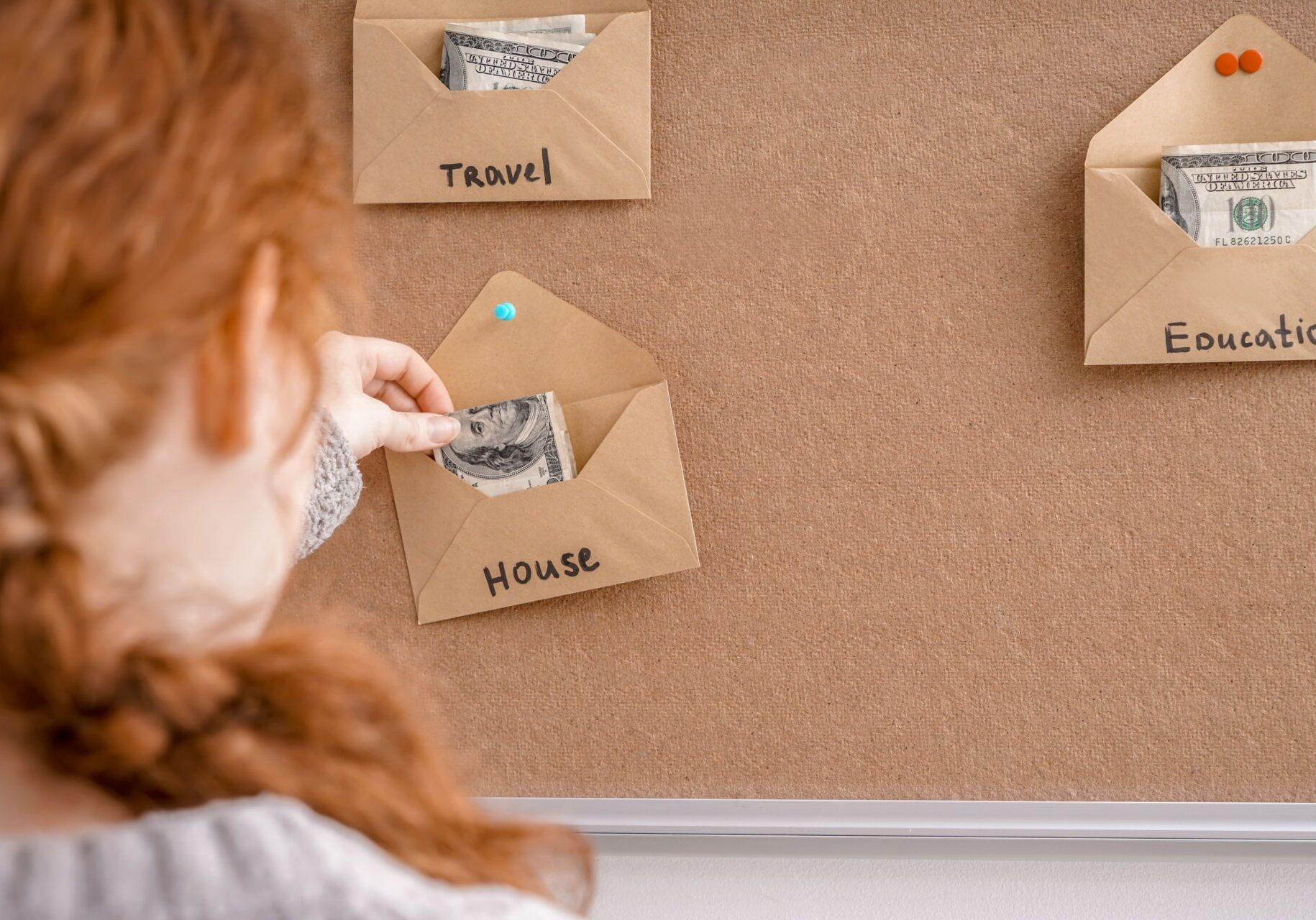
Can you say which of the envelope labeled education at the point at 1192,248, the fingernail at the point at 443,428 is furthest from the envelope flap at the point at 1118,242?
the fingernail at the point at 443,428

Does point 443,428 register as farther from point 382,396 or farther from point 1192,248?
point 1192,248

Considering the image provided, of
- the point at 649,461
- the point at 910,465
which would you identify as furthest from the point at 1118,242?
the point at 649,461

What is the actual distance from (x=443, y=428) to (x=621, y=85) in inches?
9.1

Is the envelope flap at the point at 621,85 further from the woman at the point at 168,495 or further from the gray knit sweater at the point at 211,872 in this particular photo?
the gray knit sweater at the point at 211,872

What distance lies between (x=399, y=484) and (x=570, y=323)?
0.47 ft

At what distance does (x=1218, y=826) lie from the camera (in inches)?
22.5

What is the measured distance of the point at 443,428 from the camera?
1.96 ft

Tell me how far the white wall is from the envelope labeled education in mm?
299

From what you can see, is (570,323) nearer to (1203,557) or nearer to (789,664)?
(789,664)

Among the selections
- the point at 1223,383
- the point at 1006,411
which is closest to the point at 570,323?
the point at 1006,411

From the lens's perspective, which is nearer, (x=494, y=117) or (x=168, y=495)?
(x=168, y=495)

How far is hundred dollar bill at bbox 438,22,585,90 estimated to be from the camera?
0.60 m

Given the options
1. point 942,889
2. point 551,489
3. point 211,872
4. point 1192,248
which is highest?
point 1192,248

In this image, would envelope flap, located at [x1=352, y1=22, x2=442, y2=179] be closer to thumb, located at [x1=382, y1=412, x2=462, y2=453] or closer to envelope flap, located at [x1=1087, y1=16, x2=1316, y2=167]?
thumb, located at [x1=382, y1=412, x2=462, y2=453]
